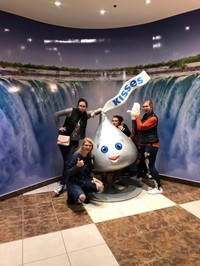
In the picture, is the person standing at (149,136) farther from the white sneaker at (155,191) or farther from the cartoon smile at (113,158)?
the cartoon smile at (113,158)

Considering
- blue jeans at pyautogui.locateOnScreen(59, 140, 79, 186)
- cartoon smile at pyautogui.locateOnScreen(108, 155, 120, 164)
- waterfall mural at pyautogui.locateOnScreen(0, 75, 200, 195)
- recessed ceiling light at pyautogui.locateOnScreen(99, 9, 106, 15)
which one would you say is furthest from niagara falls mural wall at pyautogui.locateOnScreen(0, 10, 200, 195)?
cartoon smile at pyautogui.locateOnScreen(108, 155, 120, 164)

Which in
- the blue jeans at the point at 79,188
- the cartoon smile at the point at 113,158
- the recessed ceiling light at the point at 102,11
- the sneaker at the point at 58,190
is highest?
the recessed ceiling light at the point at 102,11

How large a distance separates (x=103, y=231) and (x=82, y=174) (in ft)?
2.64

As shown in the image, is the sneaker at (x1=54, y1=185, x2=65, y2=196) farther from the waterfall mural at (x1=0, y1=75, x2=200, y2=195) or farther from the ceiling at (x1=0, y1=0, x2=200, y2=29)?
the ceiling at (x1=0, y1=0, x2=200, y2=29)

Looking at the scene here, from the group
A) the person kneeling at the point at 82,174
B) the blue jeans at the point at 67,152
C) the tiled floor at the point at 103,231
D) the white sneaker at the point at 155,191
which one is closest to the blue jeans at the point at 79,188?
the person kneeling at the point at 82,174

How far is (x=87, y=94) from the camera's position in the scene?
14.6ft

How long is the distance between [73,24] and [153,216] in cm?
324

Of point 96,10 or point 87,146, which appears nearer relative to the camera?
point 87,146

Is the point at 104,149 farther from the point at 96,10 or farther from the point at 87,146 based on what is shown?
the point at 96,10

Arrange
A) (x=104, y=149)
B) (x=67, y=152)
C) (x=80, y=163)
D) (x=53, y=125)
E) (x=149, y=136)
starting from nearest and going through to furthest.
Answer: (x=80, y=163)
(x=104, y=149)
(x=149, y=136)
(x=67, y=152)
(x=53, y=125)

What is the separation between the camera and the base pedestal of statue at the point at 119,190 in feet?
11.0

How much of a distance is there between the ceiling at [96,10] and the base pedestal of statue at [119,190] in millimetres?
2514

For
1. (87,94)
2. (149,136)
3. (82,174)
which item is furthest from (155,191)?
(87,94)

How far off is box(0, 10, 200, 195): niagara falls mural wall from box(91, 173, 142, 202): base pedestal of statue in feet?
2.15
